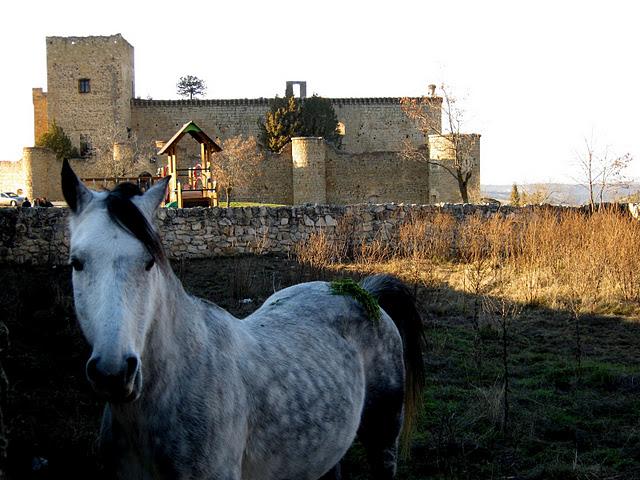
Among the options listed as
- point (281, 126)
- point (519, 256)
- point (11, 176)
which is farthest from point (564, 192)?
point (519, 256)

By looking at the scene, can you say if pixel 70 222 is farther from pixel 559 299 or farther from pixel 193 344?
pixel 559 299

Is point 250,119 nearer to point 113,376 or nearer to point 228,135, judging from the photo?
point 228,135

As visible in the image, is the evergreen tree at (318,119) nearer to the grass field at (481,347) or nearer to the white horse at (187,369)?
the grass field at (481,347)

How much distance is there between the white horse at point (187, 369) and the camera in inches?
84.0

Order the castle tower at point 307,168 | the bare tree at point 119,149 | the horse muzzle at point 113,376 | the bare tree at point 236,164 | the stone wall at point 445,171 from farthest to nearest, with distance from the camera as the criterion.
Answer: the bare tree at point 119,149 < the castle tower at point 307,168 < the stone wall at point 445,171 < the bare tree at point 236,164 < the horse muzzle at point 113,376

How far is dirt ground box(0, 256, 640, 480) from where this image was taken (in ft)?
15.1

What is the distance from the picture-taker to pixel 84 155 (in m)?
45.0

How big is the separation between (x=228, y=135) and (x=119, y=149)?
10.4m

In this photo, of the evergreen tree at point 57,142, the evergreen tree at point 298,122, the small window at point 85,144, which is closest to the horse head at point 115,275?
the evergreen tree at point 298,122

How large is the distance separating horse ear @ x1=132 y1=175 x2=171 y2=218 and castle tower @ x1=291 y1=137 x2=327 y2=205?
35.5 meters

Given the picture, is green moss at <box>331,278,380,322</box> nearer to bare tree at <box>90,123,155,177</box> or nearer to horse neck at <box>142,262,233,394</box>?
horse neck at <box>142,262,233,394</box>

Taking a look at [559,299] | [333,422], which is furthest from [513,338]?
[333,422]

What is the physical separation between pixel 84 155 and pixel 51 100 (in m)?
4.29

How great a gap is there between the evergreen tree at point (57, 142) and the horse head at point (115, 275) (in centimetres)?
4430
